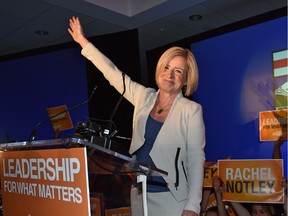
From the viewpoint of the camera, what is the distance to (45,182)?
95cm

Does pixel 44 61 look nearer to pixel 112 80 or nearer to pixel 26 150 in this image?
pixel 112 80

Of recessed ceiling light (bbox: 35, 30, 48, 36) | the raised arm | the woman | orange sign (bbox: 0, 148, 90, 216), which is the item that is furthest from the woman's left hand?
recessed ceiling light (bbox: 35, 30, 48, 36)

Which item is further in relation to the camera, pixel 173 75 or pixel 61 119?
pixel 61 119

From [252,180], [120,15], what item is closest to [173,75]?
[252,180]

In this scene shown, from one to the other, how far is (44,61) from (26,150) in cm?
279

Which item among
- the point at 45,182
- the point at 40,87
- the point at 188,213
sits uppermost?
the point at 40,87

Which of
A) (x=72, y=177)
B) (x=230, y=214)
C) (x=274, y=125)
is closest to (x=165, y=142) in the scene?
(x=72, y=177)

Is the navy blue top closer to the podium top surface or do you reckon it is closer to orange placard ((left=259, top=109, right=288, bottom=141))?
the podium top surface

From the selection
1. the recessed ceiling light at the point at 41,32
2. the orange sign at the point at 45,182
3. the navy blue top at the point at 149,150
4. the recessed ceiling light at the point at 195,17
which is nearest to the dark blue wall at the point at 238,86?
the recessed ceiling light at the point at 195,17

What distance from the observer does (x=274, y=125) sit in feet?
7.72

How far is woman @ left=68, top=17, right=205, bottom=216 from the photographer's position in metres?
1.27

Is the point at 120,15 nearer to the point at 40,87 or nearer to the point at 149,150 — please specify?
the point at 40,87

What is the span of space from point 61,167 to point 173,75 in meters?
0.72

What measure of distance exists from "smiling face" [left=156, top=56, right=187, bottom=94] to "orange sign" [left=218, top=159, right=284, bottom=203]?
1208mm
